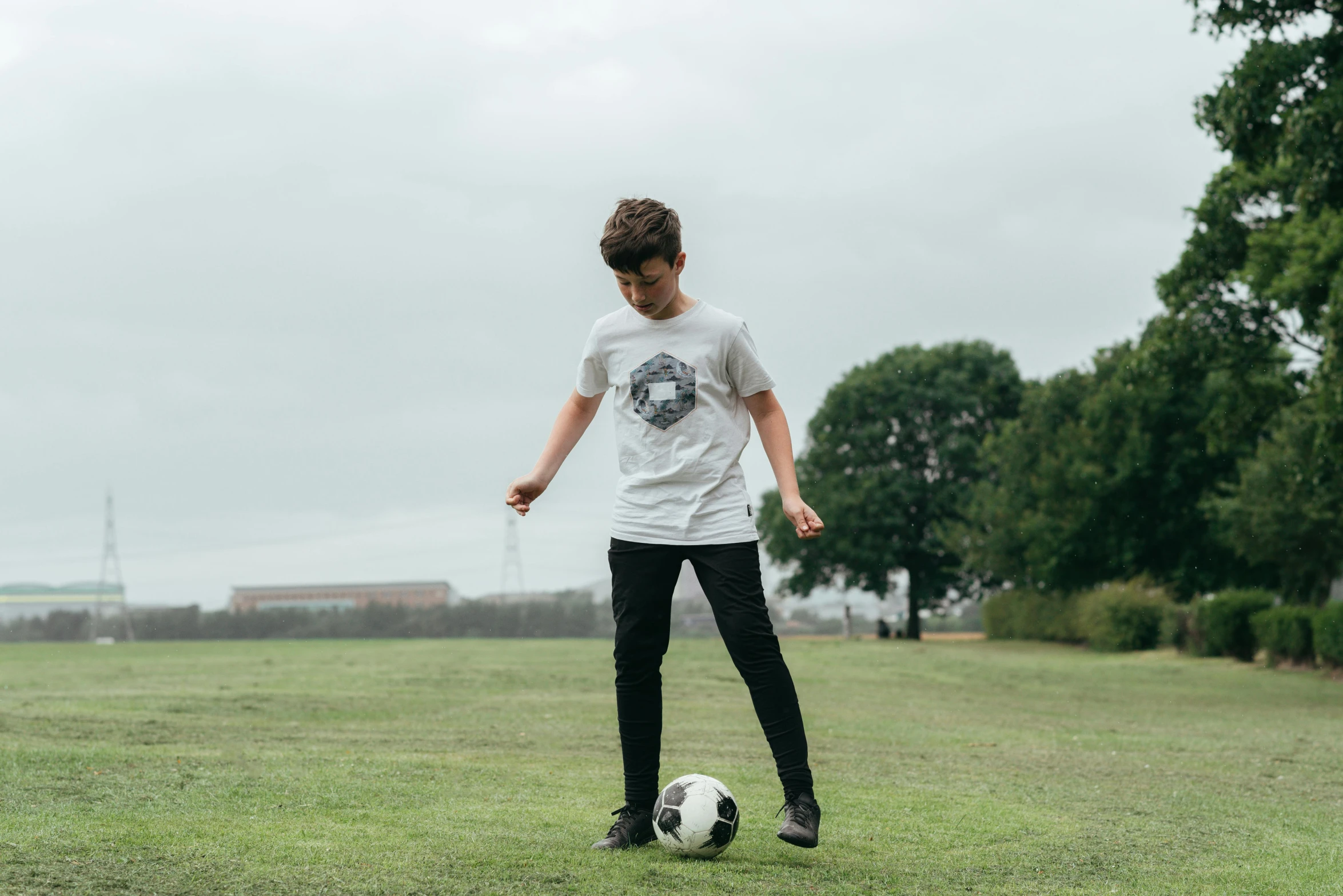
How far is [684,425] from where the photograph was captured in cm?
432

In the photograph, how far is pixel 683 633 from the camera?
46.2 metres

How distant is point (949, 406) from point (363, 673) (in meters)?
37.1

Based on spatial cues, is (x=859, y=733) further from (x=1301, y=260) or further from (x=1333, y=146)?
(x=1333, y=146)

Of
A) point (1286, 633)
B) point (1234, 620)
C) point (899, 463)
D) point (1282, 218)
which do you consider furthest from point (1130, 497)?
point (1282, 218)

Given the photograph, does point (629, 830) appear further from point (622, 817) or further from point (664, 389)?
point (664, 389)

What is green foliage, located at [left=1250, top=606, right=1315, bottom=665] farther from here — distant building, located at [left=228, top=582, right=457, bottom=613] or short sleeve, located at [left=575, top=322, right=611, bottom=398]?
distant building, located at [left=228, top=582, right=457, bottom=613]

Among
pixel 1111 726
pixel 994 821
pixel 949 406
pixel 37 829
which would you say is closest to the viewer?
pixel 37 829

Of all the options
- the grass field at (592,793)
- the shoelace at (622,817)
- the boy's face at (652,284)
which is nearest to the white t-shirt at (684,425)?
the boy's face at (652,284)

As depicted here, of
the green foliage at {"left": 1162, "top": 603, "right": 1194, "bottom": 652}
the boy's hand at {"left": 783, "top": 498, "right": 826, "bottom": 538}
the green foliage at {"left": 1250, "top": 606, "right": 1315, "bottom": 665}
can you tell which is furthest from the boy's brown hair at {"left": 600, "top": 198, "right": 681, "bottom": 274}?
the green foliage at {"left": 1162, "top": 603, "right": 1194, "bottom": 652}

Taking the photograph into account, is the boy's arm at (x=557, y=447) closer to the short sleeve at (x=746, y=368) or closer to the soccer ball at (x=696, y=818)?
the short sleeve at (x=746, y=368)

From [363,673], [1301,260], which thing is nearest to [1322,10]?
[1301,260]

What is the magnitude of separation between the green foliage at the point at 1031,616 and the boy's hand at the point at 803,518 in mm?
37763

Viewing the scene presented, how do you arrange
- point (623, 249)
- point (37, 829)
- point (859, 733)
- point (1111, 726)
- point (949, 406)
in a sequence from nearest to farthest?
1. point (623, 249)
2. point (37, 829)
3. point (859, 733)
4. point (1111, 726)
5. point (949, 406)

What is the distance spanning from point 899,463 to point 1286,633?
90.1 feet
